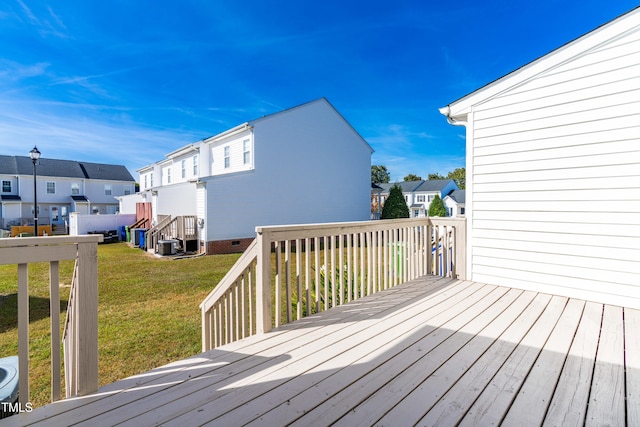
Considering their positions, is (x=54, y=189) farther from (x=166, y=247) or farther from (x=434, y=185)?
(x=434, y=185)

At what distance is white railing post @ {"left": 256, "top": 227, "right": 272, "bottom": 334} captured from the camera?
247cm

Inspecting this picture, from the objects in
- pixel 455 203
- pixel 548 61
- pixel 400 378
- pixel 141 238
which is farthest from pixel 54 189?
pixel 455 203

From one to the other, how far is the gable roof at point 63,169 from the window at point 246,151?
23.7 m

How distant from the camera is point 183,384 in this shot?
1.72 metres

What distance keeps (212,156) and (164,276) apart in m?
9.36

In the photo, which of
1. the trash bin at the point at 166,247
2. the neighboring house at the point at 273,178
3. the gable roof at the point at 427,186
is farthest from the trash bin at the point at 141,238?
the gable roof at the point at 427,186

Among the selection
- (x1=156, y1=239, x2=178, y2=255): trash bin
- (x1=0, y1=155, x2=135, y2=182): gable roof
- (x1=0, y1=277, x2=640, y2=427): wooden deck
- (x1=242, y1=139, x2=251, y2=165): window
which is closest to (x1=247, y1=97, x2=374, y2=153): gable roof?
(x1=242, y1=139, x2=251, y2=165): window

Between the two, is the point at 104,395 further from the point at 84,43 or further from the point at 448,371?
the point at 84,43

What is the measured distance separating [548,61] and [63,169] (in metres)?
35.7

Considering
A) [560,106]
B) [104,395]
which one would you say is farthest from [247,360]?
[560,106]

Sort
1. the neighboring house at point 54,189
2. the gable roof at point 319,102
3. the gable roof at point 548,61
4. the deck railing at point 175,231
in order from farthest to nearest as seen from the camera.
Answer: the neighboring house at point 54,189 < the gable roof at point 319,102 < the deck railing at point 175,231 < the gable roof at point 548,61

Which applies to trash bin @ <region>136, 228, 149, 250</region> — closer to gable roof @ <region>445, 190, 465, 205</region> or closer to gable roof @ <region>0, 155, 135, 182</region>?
gable roof @ <region>0, 155, 135, 182</region>

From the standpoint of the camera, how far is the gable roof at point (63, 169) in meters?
25.2

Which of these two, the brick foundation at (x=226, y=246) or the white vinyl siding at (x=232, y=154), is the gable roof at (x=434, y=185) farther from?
the brick foundation at (x=226, y=246)
